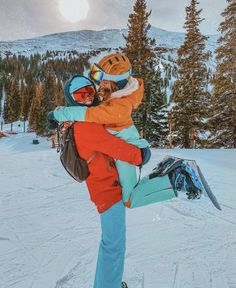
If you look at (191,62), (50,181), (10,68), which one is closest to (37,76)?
(10,68)

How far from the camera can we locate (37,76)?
12419 cm

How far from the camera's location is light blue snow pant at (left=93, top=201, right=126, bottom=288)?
2.61m

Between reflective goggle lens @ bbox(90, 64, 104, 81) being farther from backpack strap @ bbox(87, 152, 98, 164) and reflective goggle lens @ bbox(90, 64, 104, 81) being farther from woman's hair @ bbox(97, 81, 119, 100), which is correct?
backpack strap @ bbox(87, 152, 98, 164)

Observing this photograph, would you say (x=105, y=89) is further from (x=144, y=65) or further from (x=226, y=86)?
(x=144, y=65)

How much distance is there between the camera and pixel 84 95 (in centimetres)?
268

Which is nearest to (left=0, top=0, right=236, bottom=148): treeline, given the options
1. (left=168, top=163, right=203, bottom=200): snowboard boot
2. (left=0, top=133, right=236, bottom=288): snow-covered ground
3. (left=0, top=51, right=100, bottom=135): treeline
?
(left=0, top=51, right=100, bottom=135): treeline

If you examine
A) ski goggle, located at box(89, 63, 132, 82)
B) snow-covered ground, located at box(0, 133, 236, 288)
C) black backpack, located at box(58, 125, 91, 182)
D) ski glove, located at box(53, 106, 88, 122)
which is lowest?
snow-covered ground, located at box(0, 133, 236, 288)

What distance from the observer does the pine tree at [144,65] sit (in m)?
24.2

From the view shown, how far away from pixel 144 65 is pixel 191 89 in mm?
4296

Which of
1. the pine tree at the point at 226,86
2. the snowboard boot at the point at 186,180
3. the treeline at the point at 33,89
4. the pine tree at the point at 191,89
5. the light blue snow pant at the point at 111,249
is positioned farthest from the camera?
the treeline at the point at 33,89

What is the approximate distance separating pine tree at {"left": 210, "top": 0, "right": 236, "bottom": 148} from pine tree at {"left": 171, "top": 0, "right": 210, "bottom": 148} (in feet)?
6.79

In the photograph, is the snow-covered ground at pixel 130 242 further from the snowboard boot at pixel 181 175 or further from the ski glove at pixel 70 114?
the ski glove at pixel 70 114

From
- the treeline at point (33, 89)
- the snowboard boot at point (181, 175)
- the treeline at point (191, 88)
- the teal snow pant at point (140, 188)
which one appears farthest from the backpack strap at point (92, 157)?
the treeline at point (191, 88)

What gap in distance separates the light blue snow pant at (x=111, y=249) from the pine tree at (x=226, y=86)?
18.2m
